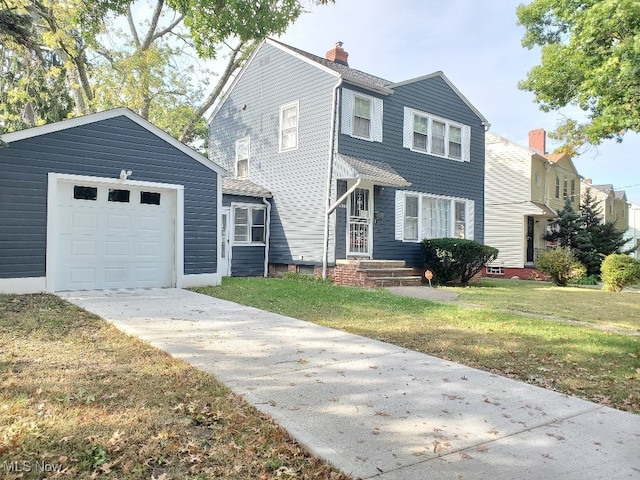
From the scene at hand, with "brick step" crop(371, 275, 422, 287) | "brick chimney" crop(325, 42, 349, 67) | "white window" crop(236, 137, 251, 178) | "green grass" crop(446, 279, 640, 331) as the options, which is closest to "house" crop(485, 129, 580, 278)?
"green grass" crop(446, 279, 640, 331)

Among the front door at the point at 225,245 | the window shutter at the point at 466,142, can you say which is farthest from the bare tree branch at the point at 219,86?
the window shutter at the point at 466,142

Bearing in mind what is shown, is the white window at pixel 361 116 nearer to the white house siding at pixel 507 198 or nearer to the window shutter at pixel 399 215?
the window shutter at pixel 399 215

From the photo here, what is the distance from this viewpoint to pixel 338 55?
1652 cm

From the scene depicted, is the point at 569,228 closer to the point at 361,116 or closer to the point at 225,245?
the point at 361,116

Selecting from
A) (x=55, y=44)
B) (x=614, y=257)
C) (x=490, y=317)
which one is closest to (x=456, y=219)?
(x=614, y=257)

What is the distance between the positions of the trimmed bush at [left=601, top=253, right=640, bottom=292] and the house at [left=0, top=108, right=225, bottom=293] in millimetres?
12131

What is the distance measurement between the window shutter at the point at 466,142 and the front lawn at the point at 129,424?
15.0 meters

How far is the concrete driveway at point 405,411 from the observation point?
2.75 meters

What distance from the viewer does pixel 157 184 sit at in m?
10.4

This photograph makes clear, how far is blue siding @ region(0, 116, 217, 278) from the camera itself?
8609 millimetres

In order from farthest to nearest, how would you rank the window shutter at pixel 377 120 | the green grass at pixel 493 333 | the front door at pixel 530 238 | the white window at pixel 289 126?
1. the front door at pixel 530 238
2. the white window at pixel 289 126
3. the window shutter at pixel 377 120
4. the green grass at pixel 493 333

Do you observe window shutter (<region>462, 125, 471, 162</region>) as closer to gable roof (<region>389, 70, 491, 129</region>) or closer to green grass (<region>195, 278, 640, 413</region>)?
gable roof (<region>389, 70, 491, 129</region>)

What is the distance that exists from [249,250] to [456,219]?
25.5 ft

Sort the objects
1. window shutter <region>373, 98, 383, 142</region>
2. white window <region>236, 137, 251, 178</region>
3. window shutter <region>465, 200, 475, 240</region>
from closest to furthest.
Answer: window shutter <region>373, 98, 383, 142</region> → white window <region>236, 137, 251, 178</region> → window shutter <region>465, 200, 475, 240</region>
